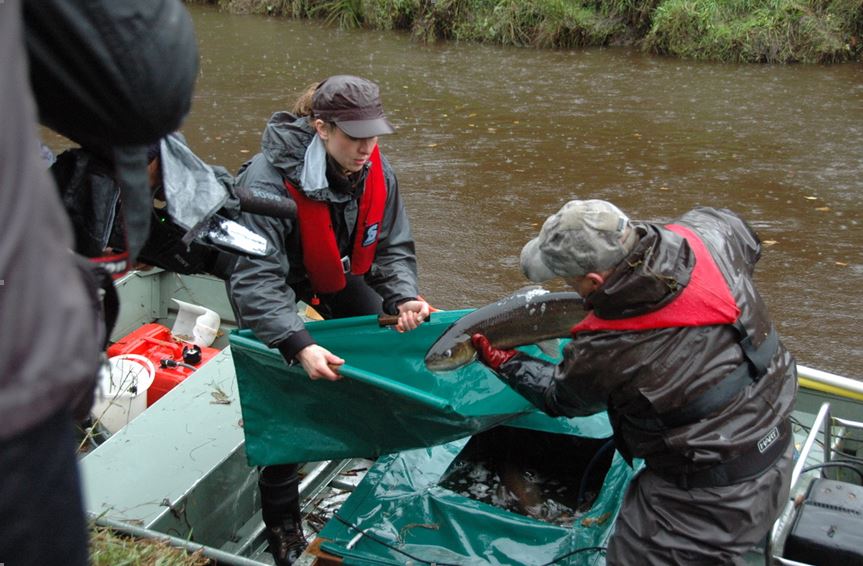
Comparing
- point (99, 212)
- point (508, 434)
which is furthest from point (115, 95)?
point (508, 434)

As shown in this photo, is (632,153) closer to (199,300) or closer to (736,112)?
(736,112)

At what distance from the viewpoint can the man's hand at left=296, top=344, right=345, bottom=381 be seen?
3396 millimetres

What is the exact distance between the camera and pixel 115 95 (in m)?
1.37

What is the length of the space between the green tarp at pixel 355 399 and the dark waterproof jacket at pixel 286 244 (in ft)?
0.58

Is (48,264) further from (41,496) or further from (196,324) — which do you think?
(196,324)

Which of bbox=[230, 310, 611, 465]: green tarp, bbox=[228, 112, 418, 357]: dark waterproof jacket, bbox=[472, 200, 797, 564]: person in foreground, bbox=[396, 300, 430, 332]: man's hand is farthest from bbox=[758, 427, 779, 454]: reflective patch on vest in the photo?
bbox=[228, 112, 418, 357]: dark waterproof jacket

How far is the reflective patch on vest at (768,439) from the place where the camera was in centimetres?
282

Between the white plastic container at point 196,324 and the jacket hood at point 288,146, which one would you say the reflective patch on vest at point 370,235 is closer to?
the jacket hood at point 288,146

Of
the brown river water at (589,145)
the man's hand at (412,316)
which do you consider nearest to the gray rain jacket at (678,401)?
the man's hand at (412,316)

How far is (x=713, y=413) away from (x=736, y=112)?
11235mm

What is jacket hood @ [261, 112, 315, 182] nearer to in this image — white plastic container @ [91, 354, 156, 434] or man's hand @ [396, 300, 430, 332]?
man's hand @ [396, 300, 430, 332]

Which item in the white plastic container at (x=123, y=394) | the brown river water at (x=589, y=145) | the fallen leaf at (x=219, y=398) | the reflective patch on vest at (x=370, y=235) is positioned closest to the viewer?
the reflective patch on vest at (x=370, y=235)

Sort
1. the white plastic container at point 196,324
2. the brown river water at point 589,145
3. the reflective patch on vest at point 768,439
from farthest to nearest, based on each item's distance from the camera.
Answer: the brown river water at point 589,145 < the white plastic container at point 196,324 < the reflective patch on vest at point 768,439

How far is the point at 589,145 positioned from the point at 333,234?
856 centimetres
